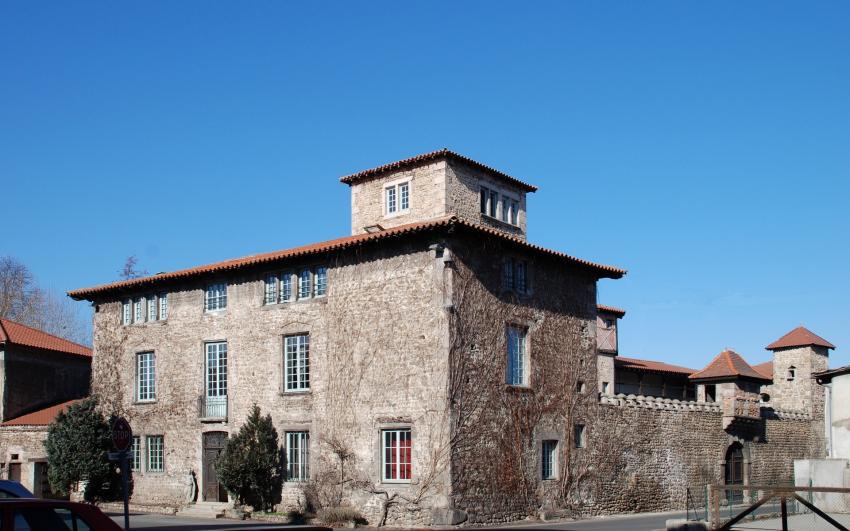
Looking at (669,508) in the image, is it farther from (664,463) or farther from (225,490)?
(225,490)

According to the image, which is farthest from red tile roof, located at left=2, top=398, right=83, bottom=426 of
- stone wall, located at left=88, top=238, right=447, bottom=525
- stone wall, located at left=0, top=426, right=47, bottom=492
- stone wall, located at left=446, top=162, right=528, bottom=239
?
stone wall, located at left=446, top=162, right=528, bottom=239

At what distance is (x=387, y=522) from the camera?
24781 millimetres

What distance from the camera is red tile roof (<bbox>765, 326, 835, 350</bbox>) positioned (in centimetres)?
4050

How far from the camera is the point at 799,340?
40.7 m

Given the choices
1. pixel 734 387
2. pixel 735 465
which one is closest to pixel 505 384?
pixel 734 387

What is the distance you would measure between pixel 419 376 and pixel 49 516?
55.4ft

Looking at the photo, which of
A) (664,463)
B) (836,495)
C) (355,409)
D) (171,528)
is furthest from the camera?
(664,463)

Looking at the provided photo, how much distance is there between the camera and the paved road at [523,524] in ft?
76.5

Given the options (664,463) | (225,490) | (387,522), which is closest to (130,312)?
(225,490)

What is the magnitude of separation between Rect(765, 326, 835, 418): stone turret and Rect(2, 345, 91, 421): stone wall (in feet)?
102

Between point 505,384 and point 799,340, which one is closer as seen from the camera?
point 505,384

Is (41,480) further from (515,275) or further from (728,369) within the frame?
(728,369)

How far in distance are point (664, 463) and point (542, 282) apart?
822 cm

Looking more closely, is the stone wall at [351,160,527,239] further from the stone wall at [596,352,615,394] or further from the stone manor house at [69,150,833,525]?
the stone wall at [596,352,615,394]
